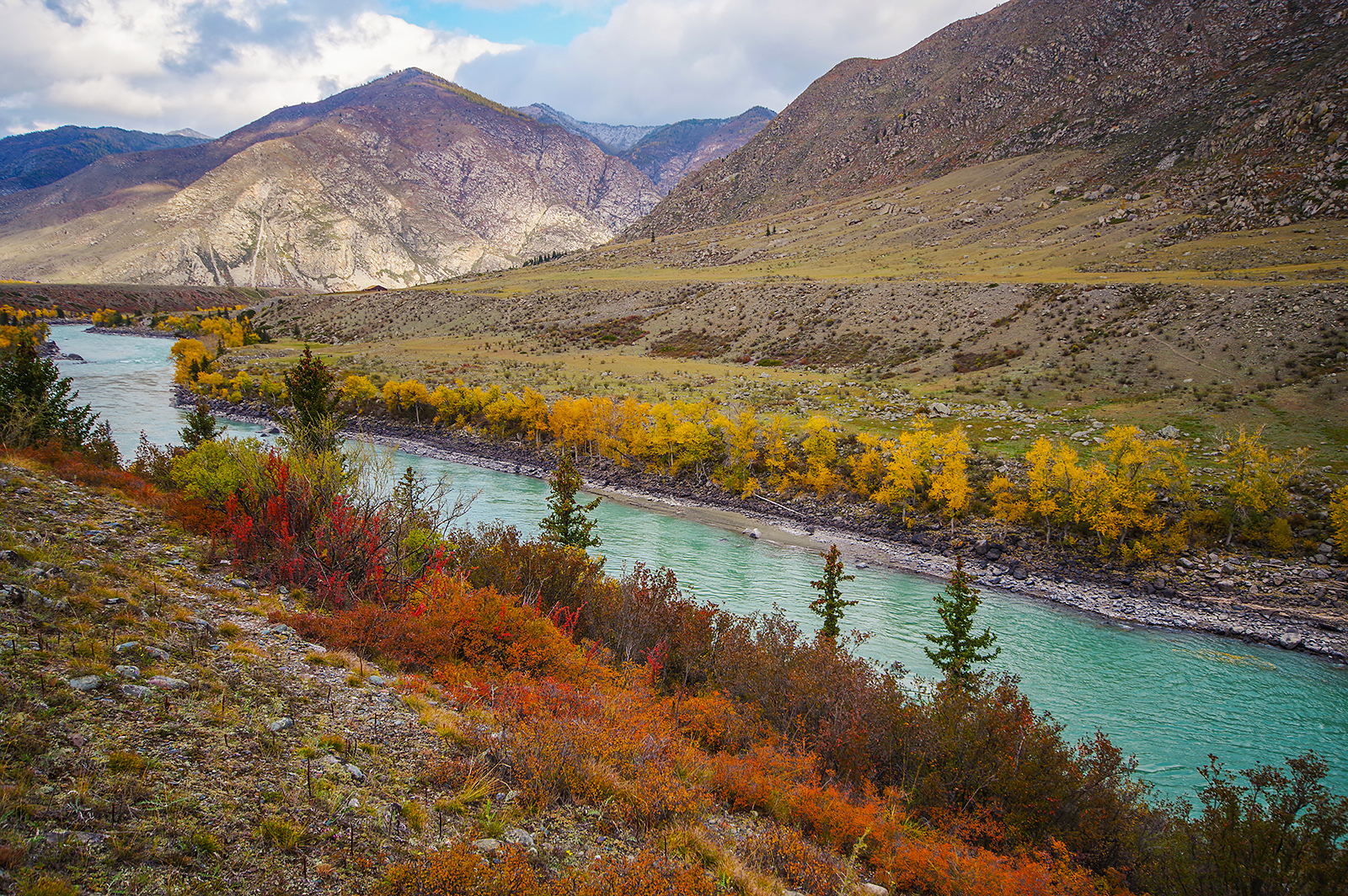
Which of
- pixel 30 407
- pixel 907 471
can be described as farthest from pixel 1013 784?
pixel 30 407

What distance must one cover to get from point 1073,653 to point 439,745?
2467 cm

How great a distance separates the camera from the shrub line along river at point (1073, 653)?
18359 millimetres

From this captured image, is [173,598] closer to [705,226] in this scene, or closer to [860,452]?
[860,452]

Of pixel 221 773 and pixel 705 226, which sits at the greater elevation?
pixel 705 226

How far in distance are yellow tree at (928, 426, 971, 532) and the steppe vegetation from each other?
18659mm

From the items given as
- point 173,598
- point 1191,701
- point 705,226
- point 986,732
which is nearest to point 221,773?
point 173,598

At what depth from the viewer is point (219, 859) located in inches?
197

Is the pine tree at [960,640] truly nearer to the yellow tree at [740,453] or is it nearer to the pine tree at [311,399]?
the pine tree at [311,399]

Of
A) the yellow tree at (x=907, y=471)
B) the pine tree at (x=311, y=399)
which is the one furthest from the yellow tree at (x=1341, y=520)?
the pine tree at (x=311, y=399)

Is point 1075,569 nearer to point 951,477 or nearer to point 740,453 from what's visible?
point 951,477

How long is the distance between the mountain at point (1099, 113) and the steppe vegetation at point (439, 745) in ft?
269

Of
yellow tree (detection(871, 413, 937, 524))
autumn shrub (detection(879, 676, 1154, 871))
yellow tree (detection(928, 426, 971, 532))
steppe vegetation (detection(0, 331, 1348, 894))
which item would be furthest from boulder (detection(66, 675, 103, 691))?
yellow tree (detection(928, 426, 971, 532))

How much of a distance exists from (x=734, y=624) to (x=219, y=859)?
16.8 m

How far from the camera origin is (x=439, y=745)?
26.1 ft
